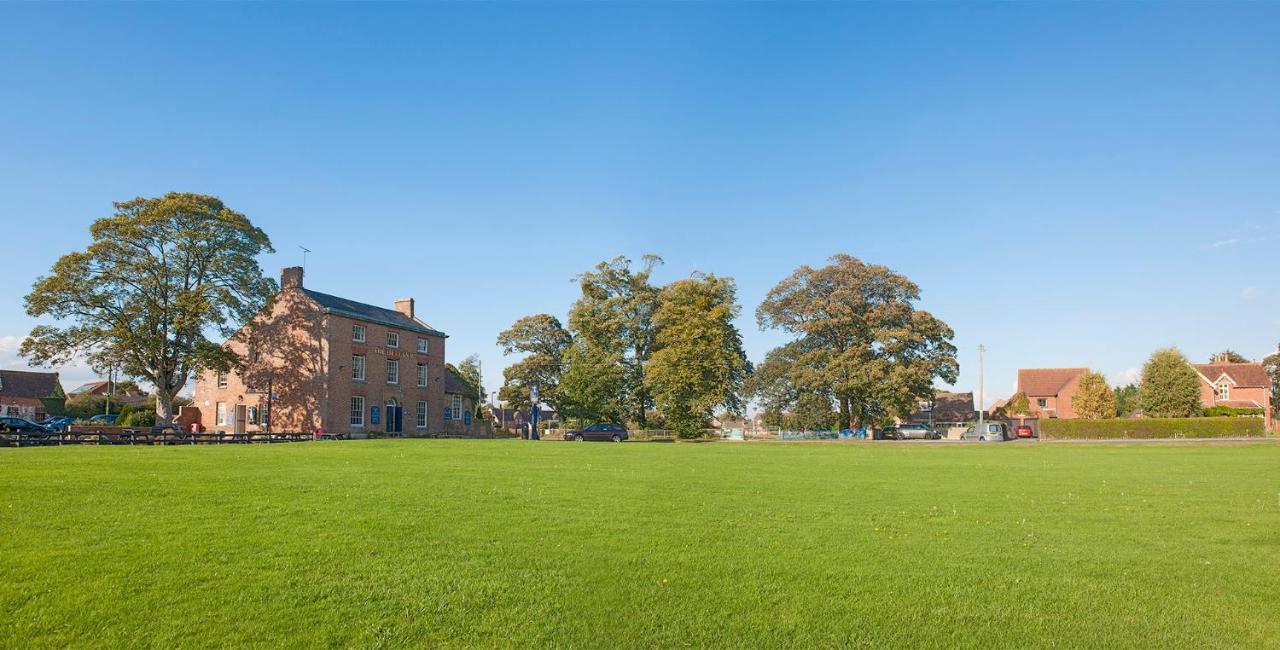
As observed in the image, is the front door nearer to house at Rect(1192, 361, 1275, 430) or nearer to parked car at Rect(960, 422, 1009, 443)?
parked car at Rect(960, 422, 1009, 443)

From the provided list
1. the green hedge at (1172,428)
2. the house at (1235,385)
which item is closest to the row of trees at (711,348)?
the green hedge at (1172,428)

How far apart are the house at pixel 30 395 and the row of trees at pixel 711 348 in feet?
192

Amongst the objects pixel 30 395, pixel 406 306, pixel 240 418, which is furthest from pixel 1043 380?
pixel 30 395

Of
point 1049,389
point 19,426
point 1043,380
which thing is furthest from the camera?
point 1043,380

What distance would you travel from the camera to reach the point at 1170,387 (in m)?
76.6

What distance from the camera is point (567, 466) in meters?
24.1

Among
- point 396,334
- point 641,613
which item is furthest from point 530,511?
point 396,334

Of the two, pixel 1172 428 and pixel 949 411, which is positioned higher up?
pixel 1172 428

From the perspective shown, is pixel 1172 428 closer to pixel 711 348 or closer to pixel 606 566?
pixel 711 348

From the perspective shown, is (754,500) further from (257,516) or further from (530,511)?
(257,516)

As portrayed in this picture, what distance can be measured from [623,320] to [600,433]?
1314cm

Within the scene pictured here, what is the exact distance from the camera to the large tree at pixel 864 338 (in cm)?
6476

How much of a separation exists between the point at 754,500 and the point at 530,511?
4898 millimetres

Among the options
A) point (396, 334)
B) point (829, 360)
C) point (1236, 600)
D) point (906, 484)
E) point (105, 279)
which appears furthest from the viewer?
point (829, 360)
